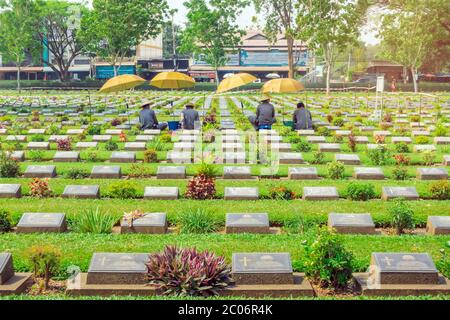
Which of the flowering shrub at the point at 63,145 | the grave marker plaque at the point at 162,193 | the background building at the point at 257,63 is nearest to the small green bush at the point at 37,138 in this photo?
the flowering shrub at the point at 63,145

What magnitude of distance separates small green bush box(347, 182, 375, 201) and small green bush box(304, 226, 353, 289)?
15.1ft

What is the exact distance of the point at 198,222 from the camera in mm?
9961

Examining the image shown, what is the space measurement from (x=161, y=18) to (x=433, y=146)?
146 ft

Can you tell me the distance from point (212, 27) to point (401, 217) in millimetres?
51380

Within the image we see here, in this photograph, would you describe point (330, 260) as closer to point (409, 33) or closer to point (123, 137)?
point (123, 137)

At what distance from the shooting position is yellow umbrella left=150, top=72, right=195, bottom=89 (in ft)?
69.4

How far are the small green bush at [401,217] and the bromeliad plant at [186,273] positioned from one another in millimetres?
3998

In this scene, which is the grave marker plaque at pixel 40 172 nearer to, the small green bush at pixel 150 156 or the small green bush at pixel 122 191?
the small green bush at pixel 122 191

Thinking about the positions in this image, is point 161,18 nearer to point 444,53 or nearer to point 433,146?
point 444,53

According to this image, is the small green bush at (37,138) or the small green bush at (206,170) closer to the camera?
the small green bush at (206,170)

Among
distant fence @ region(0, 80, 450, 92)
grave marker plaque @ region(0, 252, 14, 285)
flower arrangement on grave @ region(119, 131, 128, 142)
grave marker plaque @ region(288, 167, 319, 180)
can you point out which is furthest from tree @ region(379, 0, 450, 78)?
grave marker plaque @ region(0, 252, 14, 285)

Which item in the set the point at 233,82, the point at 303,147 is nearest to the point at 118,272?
the point at 303,147

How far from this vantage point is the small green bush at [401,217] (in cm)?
998
